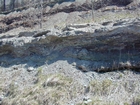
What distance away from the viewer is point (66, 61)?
691 cm

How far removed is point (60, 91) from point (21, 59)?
9.47 feet

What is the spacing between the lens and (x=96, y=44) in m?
6.68

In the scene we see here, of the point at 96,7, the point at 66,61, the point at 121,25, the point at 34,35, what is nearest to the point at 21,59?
the point at 34,35

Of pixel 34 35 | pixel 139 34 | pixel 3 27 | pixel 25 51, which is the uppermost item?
pixel 139 34

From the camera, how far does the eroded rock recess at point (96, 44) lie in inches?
240

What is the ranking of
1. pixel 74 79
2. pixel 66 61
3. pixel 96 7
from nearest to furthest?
pixel 74 79
pixel 66 61
pixel 96 7

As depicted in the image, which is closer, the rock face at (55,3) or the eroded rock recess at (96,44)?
the eroded rock recess at (96,44)

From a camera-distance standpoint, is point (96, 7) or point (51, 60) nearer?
point (51, 60)

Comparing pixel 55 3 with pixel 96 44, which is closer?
pixel 96 44

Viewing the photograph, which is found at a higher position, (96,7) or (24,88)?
(96,7)

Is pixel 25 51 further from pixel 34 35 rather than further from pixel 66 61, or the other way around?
pixel 66 61

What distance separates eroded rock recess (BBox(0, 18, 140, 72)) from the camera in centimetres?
609

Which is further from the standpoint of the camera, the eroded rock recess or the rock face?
the rock face

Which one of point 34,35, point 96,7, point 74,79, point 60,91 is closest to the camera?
point 60,91
